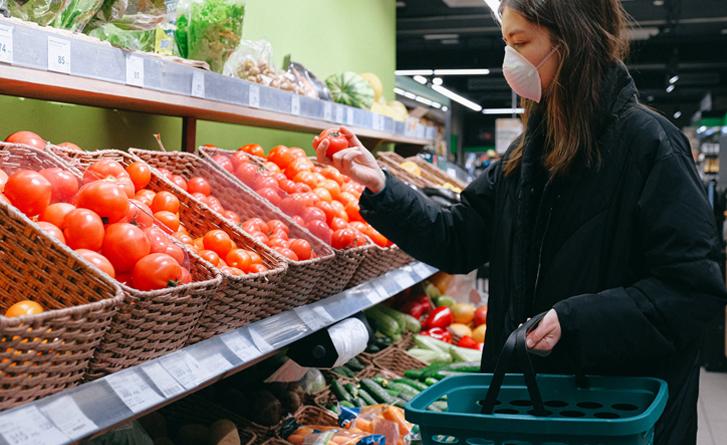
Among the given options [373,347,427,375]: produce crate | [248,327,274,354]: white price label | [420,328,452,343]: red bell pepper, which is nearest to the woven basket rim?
[248,327,274,354]: white price label

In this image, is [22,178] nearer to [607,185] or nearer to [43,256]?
[43,256]

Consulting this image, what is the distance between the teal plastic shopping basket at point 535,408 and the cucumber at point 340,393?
1.41 meters

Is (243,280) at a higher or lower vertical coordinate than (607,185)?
lower

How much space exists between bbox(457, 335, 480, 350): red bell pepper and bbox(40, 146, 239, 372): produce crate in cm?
264

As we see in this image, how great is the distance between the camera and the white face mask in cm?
173

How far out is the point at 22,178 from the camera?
1.52 metres

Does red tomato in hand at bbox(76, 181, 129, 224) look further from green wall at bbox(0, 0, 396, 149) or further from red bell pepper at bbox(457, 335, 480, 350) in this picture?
red bell pepper at bbox(457, 335, 480, 350)

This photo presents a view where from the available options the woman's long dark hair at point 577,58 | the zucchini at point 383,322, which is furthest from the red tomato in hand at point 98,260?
the zucchini at point 383,322

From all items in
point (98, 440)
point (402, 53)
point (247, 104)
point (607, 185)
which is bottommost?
point (98, 440)

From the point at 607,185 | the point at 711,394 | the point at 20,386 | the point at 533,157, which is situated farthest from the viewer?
the point at 711,394

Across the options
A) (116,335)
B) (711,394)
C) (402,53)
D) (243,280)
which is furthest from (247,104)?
(402,53)

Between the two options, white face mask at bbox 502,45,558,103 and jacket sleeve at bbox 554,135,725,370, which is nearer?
jacket sleeve at bbox 554,135,725,370

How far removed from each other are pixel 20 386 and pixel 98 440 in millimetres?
849

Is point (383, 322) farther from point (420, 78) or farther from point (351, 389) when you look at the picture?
point (420, 78)
